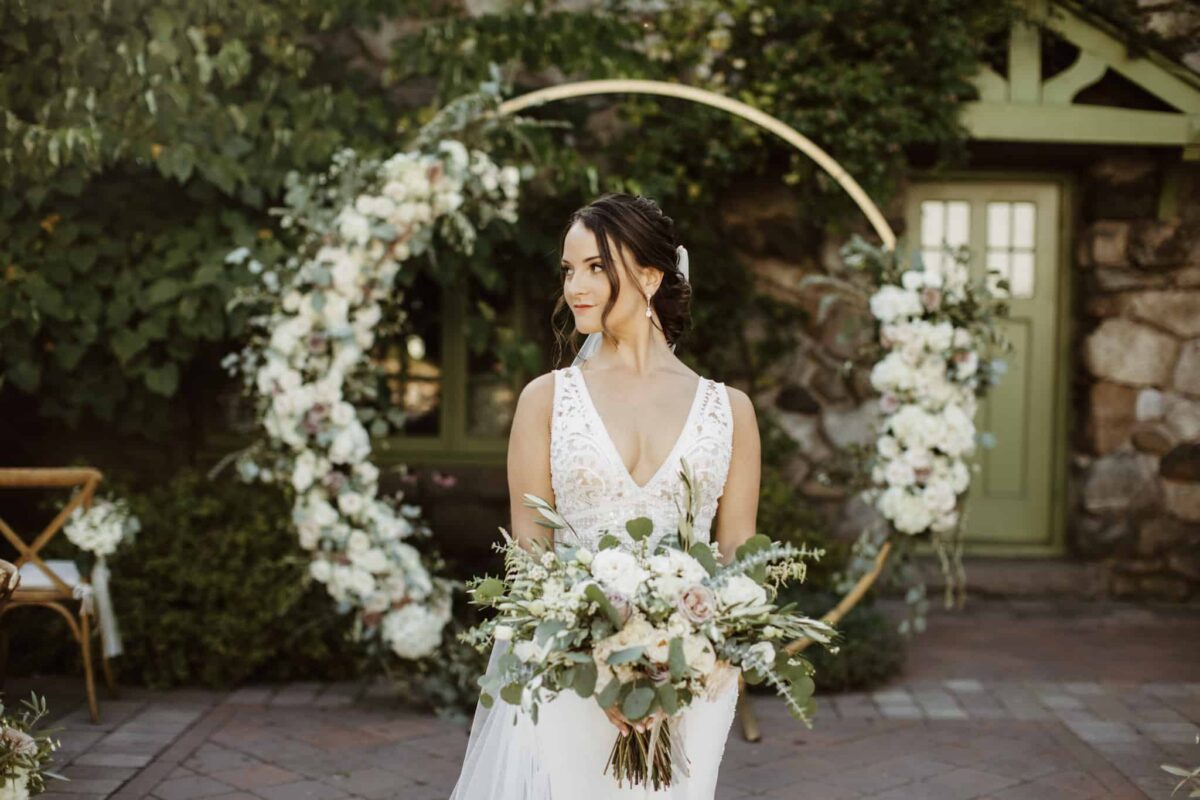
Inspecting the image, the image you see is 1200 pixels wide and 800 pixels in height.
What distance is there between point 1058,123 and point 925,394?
2.29m

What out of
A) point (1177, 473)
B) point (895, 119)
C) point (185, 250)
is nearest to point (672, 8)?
point (895, 119)

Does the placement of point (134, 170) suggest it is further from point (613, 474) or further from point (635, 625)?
point (635, 625)

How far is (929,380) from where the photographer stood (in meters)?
5.29

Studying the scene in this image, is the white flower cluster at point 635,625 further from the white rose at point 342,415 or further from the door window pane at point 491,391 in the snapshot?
the door window pane at point 491,391

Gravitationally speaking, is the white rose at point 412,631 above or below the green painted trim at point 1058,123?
below

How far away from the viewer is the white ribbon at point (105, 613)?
5.28 metres

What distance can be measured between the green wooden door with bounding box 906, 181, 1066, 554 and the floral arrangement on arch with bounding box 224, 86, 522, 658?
335cm

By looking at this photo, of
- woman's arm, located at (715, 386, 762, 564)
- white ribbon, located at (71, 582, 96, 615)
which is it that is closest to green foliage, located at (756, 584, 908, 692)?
woman's arm, located at (715, 386, 762, 564)

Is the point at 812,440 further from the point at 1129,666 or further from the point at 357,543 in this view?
the point at 357,543

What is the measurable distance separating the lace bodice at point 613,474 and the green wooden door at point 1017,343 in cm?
503

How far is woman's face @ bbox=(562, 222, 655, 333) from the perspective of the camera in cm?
289

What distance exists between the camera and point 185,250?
19.0 feet

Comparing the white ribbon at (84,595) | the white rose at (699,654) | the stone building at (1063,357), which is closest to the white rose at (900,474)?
the stone building at (1063,357)

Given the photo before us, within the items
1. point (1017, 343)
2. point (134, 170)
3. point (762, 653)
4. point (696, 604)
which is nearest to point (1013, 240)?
point (1017, 343)
